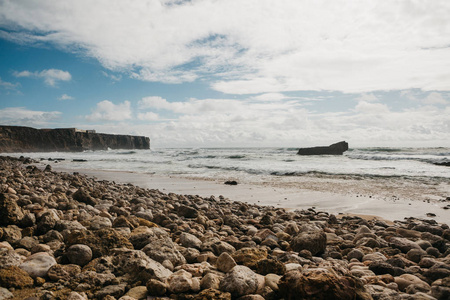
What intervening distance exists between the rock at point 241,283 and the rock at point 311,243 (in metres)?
1.37

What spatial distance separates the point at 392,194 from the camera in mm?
9016

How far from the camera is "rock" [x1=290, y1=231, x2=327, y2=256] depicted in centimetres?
338

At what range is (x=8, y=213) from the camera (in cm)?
310

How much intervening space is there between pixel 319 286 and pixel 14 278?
2.27 m

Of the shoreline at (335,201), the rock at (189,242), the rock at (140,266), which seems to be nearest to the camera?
the rock at (140,266)

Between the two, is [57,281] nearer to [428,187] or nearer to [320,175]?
[428,187]

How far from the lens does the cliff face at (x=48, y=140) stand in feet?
186

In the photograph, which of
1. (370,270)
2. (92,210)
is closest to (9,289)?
(92,210)

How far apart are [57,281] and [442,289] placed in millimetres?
3117

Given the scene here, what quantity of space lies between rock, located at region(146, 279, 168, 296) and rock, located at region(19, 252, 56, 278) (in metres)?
0.91

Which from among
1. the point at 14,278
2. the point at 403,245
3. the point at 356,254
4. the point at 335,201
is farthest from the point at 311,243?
the point at 335,201

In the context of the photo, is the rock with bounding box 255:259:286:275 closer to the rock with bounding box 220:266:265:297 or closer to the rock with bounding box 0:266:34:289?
the rock with bounding box 220:266:265:297

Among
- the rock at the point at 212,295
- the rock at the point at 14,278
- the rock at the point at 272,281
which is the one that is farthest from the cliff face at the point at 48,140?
the rock at the point at 272,281

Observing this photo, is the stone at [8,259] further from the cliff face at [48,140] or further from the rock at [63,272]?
the cliff face at [48,140]
